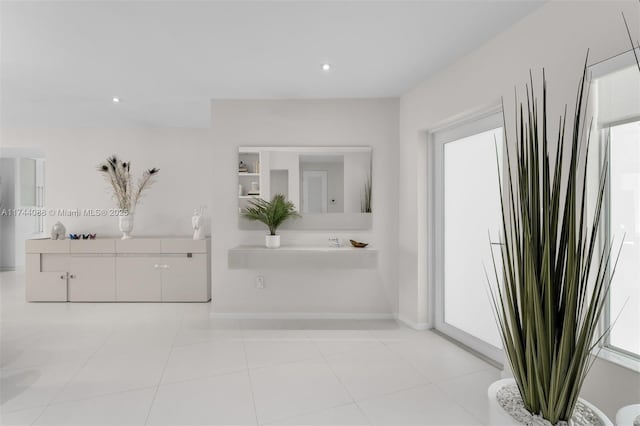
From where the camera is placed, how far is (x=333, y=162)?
13.8 feet

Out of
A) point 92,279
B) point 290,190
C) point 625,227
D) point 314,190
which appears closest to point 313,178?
point 314,190

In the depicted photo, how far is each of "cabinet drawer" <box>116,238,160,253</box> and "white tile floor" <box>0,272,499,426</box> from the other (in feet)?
3.29

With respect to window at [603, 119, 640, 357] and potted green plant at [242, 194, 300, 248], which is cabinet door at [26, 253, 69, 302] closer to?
potted green plant at [242, 194, 300, 248]

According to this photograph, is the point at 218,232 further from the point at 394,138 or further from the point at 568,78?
the point at 568,78

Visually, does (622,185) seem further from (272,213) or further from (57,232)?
(57,232)

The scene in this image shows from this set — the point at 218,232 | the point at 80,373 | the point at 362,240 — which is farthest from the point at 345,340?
the point at 80,373

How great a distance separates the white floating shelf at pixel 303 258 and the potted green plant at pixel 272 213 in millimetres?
218

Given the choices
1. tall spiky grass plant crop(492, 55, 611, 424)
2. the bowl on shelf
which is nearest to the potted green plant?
the bowl on shelf

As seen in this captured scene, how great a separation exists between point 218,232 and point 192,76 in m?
1.65

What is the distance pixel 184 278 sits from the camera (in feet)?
16.2

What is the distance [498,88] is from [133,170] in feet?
16.4

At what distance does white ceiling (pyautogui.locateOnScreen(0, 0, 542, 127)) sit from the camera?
2365 millimetres

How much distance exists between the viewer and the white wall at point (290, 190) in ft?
13.8

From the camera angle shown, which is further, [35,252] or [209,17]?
[35,252]
